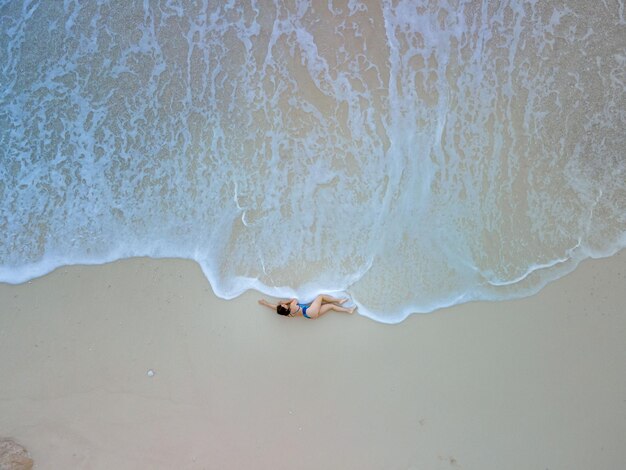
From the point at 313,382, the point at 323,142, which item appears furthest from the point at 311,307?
the point at 323,142

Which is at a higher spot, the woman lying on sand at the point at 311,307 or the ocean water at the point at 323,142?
the ocean water at the point at 323,142

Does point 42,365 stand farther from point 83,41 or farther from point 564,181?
point 564,181

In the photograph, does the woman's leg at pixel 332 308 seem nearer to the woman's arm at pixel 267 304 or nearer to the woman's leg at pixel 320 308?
the woman's leg at pixel 320 308

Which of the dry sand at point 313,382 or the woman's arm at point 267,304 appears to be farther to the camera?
the woman's arm at point 267,304

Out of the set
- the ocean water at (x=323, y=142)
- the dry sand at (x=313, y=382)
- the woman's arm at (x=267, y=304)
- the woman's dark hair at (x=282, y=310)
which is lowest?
the dry sand at (x=313, y=382)

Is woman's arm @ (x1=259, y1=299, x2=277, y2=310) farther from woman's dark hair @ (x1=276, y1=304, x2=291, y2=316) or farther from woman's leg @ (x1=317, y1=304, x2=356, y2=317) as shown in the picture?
woman's leg @ (x1=317, y1=304, x2=356, y2=317)

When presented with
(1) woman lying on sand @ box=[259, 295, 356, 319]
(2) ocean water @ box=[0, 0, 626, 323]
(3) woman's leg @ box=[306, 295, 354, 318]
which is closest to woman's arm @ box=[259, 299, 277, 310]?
(1) woman lying on sand @ box=[259, 295, 356, 319]

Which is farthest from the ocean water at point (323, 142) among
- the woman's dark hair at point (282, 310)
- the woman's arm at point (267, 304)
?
the woman's dark hair at point (282, 310)
